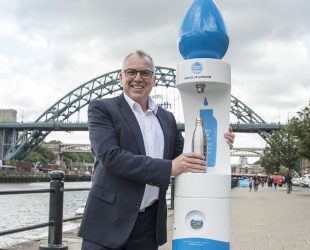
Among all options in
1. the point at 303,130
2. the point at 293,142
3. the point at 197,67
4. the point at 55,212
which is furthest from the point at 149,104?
the point at 293,142

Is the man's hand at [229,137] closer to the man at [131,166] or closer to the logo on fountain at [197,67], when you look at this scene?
the logo on fountain at [197,67]

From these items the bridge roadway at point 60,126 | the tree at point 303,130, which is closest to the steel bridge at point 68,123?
the bridge roadway at point 60,126

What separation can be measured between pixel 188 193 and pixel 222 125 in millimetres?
660

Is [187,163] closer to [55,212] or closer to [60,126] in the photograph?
[55,212]

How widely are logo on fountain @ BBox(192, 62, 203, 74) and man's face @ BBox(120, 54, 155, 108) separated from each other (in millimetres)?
690

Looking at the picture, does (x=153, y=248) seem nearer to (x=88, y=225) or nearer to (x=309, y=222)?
(x=88, y=225)

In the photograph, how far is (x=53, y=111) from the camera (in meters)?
103

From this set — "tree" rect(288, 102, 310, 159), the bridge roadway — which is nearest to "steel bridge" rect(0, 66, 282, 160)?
the bridge roadway

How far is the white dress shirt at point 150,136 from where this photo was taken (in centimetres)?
317

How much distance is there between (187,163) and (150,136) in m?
0.28

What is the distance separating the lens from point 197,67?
12.9 ft

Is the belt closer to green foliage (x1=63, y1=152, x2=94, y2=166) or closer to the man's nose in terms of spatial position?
the man's nose

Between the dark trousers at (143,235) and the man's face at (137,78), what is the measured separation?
0.68 metres

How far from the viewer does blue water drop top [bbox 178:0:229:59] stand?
3.99 m
